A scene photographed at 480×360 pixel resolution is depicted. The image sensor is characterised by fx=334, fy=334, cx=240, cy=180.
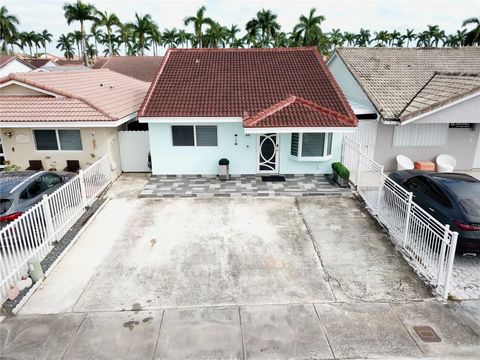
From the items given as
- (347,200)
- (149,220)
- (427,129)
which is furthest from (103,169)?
(427,129)

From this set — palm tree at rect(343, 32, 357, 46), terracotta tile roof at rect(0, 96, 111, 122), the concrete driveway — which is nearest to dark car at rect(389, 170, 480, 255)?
the concrete driveway

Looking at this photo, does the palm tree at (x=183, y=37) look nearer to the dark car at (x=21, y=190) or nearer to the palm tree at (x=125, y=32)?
the palm tree at (x=125, y=32)

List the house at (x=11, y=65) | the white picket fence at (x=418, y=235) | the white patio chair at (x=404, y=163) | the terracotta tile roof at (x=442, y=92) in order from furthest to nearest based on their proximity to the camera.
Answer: the house at (x=11, y=65) < the white patio chair at (x=404, y=163) < the terracotta tile roof at (x=442, y=92) < the white picket fence at (x=418, y=235)

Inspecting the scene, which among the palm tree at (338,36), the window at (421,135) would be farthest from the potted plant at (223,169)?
the palm tree at (338,36)

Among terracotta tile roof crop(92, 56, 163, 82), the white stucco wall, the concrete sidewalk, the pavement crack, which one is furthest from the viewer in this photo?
terracotta tile roof crop(92, 56, 163, 82)

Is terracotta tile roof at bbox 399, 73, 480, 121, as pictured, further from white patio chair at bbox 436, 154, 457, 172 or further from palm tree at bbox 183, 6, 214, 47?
palm tree at bbox 183, 6, 214, 47

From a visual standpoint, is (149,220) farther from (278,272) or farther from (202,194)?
(278,272)

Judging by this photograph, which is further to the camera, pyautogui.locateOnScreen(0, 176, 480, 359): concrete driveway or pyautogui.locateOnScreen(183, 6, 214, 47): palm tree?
pyautogui.locateOnScreen(183, 6, 214, 47): palm tree
